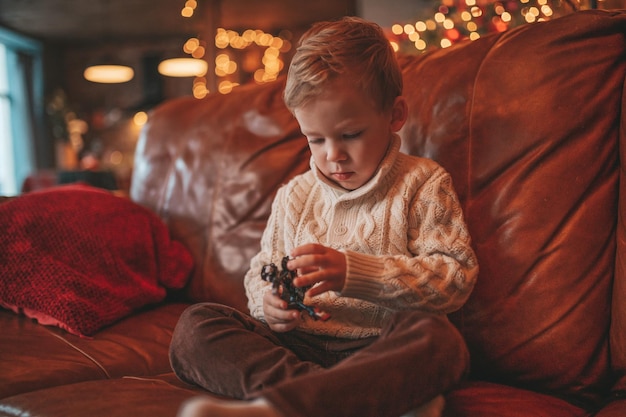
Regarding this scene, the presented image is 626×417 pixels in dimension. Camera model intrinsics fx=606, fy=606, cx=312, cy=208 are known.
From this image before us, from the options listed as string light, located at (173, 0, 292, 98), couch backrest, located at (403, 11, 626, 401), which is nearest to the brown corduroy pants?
couch backrest, located at (403, 11, 626, 401)

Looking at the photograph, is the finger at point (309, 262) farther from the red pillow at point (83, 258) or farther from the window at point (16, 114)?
the window at point (16, 114)

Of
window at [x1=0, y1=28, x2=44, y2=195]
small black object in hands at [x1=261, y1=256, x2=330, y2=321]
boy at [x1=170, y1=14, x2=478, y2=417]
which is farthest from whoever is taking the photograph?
window at [x1=0, y1=28, x2=44, y2=195]

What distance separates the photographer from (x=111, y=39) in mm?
9430

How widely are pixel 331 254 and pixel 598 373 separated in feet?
1.85

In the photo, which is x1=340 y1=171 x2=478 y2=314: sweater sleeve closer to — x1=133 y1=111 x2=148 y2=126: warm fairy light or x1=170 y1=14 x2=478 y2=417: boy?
x1=170 y1=14 x2=478 y2=417: boy

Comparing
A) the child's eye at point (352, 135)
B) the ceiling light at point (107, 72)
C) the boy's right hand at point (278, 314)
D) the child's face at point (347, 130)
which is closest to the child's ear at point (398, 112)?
the child's face at point (347, 130)

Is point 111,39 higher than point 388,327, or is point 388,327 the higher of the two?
point 111,39

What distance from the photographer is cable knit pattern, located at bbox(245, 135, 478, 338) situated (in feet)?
3.58

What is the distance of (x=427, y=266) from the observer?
1.11m

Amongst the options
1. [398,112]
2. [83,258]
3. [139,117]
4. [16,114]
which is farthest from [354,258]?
[16,114]

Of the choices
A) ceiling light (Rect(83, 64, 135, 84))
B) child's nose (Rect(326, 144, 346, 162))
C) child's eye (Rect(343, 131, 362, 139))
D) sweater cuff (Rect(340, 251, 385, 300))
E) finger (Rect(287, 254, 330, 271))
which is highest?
ceiling light (Rect(83, 64, 135, 84))

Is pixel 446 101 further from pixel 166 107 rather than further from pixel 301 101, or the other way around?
pixel 166 107

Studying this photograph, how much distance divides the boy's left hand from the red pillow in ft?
2.33

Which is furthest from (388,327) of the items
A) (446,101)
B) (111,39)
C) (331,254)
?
(111,39)
